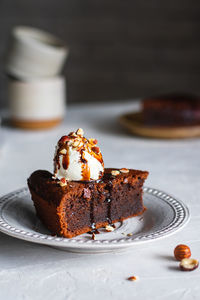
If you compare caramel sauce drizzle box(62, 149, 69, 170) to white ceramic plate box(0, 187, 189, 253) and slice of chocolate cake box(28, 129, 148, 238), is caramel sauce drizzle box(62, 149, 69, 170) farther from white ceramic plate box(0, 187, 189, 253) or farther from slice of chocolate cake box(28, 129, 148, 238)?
white ceramic plate box(0, 187, 189, 253)

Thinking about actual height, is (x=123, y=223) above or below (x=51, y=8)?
below

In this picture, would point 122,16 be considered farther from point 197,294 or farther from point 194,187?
point 197,294

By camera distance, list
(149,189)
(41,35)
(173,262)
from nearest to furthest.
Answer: (173,262)
(149,189)
(41,35)

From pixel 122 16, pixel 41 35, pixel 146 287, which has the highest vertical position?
pixel 122 16

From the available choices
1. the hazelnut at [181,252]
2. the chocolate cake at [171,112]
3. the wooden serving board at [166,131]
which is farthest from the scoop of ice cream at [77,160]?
the chocolate cake at [171,112]

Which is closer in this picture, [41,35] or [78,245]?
[78,245]

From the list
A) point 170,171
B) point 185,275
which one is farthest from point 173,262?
point 170,171
